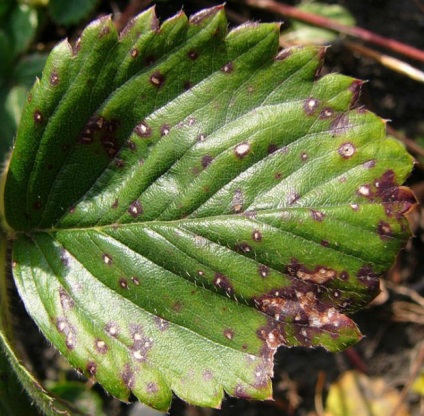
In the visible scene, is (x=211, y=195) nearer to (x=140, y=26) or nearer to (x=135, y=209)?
(x=135, y=209)

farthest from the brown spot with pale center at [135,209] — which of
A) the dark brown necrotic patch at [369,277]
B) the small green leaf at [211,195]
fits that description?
the dark brown necrotic patch at [369,277]

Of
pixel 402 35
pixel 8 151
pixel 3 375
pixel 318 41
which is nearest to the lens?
pixel 3 375

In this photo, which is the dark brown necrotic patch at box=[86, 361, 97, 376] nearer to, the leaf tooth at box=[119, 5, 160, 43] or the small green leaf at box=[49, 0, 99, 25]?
the leaf tooth at box=[119, 5, 160, 43]

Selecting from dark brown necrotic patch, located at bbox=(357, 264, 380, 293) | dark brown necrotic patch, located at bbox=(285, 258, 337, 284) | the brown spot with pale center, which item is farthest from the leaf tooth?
dark brown necrotic patch, located at bbox=(357, 264, 380, 293)

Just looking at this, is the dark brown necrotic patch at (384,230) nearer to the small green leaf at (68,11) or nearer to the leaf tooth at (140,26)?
the leaf tooth at (140,26)

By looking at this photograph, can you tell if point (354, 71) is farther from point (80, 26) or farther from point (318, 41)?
point (80, 26)

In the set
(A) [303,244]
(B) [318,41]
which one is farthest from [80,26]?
(A) [303,244]
